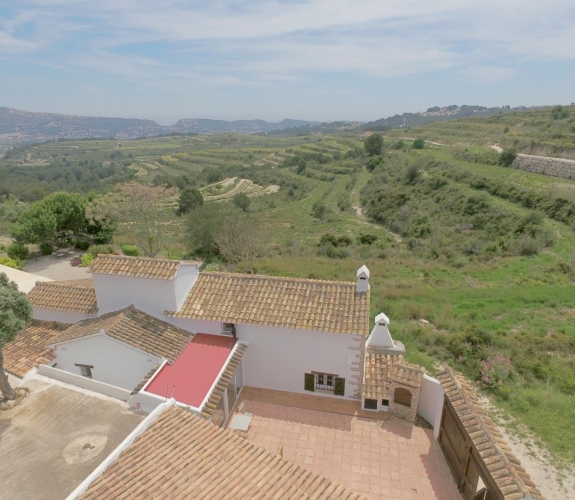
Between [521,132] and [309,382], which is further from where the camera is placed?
[521,132]

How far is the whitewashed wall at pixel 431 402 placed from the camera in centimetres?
1318

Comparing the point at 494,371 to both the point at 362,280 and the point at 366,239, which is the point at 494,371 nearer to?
the point at 362,280

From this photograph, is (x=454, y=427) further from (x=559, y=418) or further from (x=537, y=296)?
(x=537, y=296)

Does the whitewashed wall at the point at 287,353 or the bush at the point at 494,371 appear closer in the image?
the whitewashed wall at the point at 287,353

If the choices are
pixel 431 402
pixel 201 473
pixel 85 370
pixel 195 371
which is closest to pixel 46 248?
pixel 85 370

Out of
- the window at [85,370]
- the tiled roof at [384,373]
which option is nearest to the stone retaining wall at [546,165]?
the tiled roof at [384,373]

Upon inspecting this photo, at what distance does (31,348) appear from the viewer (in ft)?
50.4

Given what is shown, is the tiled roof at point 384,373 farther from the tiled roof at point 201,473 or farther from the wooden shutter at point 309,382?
the tiled roof at point 201,473

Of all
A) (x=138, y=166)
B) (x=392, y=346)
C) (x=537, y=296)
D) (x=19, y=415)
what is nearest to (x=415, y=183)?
(x=537, y=296)

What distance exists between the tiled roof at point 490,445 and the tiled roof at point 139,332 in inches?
365

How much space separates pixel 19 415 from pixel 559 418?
1806cm

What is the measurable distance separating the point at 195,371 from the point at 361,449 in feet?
20.0

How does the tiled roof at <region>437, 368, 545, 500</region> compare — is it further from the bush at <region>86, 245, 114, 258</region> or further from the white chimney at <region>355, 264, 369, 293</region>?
the bush at <region>86, 245, 114, 258</region>

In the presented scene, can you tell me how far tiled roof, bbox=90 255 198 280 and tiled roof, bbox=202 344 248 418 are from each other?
375 centimetres
